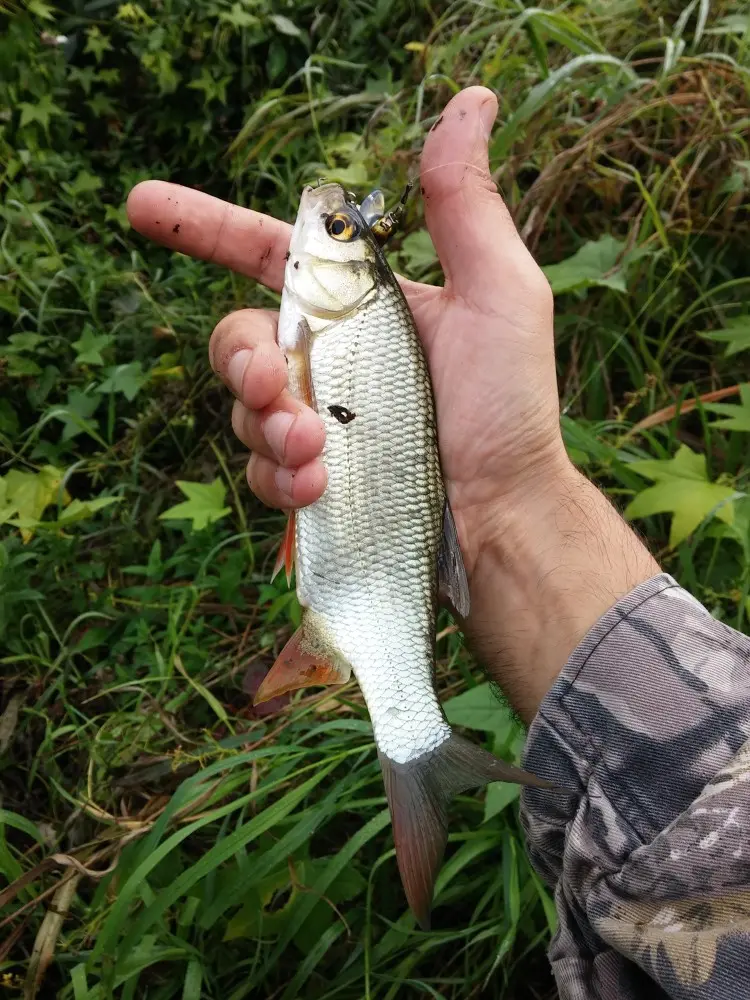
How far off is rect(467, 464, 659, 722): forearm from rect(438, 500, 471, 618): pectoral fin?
0.68ft

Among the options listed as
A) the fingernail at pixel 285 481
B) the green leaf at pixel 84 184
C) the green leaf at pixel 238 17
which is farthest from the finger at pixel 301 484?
the green leaf at pixel 238 17

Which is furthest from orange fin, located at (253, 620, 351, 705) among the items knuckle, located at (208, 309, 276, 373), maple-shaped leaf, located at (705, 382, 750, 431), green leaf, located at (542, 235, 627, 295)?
green leaf, located at (542, 235, 627, 295)

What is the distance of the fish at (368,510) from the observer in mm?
1616

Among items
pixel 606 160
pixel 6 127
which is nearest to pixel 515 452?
pixel 606 160

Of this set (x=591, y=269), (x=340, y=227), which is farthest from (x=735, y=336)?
(x=340, y=227)

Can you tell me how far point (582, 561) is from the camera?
182 cm

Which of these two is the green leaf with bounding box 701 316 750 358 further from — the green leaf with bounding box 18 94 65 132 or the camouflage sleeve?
the green leaf with bounding box 18 94 65 132

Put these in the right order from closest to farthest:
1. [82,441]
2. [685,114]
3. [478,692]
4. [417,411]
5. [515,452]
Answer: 1. [417,411]
2. [515,452]
3. [478,692]
4. [685,114]
5. [82,441]

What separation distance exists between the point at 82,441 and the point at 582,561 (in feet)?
8.60

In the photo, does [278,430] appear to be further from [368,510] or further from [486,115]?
[486,115]

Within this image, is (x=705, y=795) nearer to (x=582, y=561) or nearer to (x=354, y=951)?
(x=582, y=561)

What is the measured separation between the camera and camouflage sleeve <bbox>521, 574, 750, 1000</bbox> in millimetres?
1131

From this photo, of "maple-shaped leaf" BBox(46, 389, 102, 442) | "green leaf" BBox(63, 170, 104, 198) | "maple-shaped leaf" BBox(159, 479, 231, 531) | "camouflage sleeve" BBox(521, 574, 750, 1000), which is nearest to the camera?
"camouflage sleeve" BBox(521, 574, 750, 1000)

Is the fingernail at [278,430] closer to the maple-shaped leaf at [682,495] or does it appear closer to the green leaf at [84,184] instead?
the maple-shaped leaf at [682,495]
